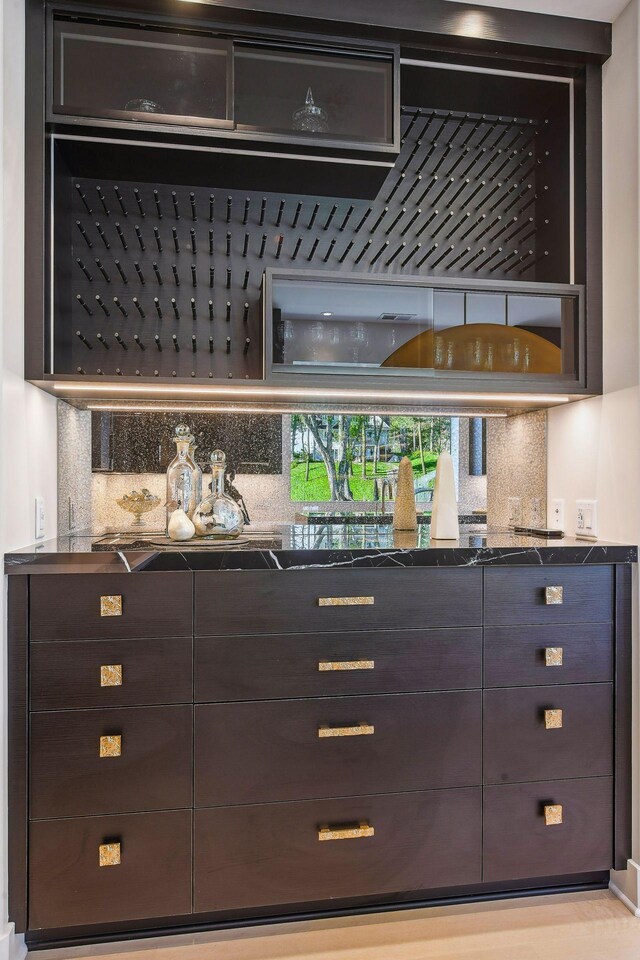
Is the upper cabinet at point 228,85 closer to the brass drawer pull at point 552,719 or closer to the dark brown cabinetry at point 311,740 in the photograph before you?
the dark brown cabinetry at point 311,740

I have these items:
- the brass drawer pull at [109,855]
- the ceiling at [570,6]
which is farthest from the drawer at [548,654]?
the ceiling at [570,6]

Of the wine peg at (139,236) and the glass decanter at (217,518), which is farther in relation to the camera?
the wine peg at (139,236)

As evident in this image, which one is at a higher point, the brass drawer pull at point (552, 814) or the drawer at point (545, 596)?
the drawer at point (545, 596)

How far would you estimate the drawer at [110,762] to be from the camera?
62.9 inches

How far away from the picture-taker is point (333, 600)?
172cm

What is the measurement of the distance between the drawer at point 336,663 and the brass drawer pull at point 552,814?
43cm

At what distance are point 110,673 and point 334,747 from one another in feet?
2.09

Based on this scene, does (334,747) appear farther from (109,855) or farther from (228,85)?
(228,85)

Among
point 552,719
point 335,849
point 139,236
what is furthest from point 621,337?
point 335,849

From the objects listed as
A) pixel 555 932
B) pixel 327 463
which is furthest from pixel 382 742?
pixel 327 463

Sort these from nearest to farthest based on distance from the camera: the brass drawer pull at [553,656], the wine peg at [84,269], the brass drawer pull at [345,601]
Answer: the brass drawer pull at [345,601] → the brass drawer pull at [553,656] → the wine peg at [84,269]

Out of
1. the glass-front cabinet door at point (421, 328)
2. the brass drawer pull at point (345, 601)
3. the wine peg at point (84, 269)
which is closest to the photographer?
the brass drawer pull at point (345, 601)

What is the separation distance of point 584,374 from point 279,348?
101cm

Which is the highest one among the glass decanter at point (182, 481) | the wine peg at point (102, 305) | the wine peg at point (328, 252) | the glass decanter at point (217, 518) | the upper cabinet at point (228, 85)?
the upper cabinet at point (228, 85)
